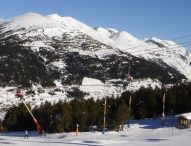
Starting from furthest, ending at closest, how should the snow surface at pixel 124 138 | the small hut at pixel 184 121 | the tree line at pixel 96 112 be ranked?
the tree line at pixel 96 112
the small hut at pixel 184 121
the snow surface at pixel 124 138

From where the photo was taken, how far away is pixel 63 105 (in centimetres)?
10100

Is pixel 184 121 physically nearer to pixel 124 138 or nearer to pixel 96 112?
pixel 124 138

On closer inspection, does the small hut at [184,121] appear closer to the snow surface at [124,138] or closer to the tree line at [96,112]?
the snow surface at [124,138]

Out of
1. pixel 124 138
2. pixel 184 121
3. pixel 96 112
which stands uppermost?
pixel 96 112

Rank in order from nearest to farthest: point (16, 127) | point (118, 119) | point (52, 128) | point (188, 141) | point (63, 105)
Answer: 1. point (188, 141)
2. point (118, 119)
3. point (52, 128)
4. point (63, 105)
5. point (16, 127)

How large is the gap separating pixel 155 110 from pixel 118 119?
1101 inches

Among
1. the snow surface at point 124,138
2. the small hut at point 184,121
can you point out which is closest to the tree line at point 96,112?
the snow surface at point 124,138

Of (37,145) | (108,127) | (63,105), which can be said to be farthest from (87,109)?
(37,145)

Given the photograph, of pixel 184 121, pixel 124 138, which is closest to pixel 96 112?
pixel 184 121

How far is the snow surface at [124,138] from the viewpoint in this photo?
5406cm

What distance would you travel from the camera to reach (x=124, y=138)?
64000 mm

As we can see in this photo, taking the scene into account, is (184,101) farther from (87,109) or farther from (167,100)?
(87,109)

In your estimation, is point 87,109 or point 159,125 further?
point 87,109

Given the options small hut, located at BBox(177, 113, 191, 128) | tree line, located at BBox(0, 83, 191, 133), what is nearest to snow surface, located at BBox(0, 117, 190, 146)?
small hut, located at BBox(177, 113, 191, 128)
